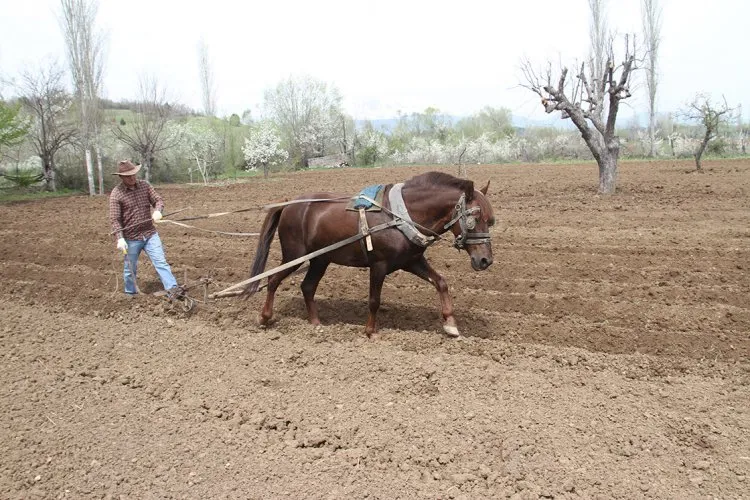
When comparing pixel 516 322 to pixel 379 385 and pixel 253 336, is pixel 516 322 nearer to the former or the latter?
pixel 379 385

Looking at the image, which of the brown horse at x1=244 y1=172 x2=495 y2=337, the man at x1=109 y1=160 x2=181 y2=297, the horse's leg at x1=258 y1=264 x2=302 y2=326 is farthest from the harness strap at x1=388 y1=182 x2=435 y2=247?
the man at x1=109 y1=160 x2=181 y2=297

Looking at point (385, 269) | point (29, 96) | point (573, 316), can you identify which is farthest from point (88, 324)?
point (29, 96)

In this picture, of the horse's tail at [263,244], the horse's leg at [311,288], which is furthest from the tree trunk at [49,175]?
the horse's leg at [311,288]

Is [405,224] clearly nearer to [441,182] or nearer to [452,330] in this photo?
[441,182]

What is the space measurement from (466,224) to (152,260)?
423 cm

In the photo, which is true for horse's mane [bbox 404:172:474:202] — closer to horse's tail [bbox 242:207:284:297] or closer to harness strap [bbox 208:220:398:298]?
harness strap [bbox 208:220:398:298]

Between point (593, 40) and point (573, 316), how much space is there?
38979 mm

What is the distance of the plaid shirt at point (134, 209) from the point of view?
24.5ft

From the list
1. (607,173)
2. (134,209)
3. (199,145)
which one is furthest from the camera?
(199,145)

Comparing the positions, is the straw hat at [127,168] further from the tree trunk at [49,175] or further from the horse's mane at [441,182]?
the tree trunk at [49,175]

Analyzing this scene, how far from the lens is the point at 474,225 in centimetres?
601

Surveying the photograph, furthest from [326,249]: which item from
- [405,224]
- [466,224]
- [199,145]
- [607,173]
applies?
[199,145]

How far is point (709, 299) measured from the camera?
7500 mm

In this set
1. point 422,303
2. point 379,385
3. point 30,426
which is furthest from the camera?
point 422,303
